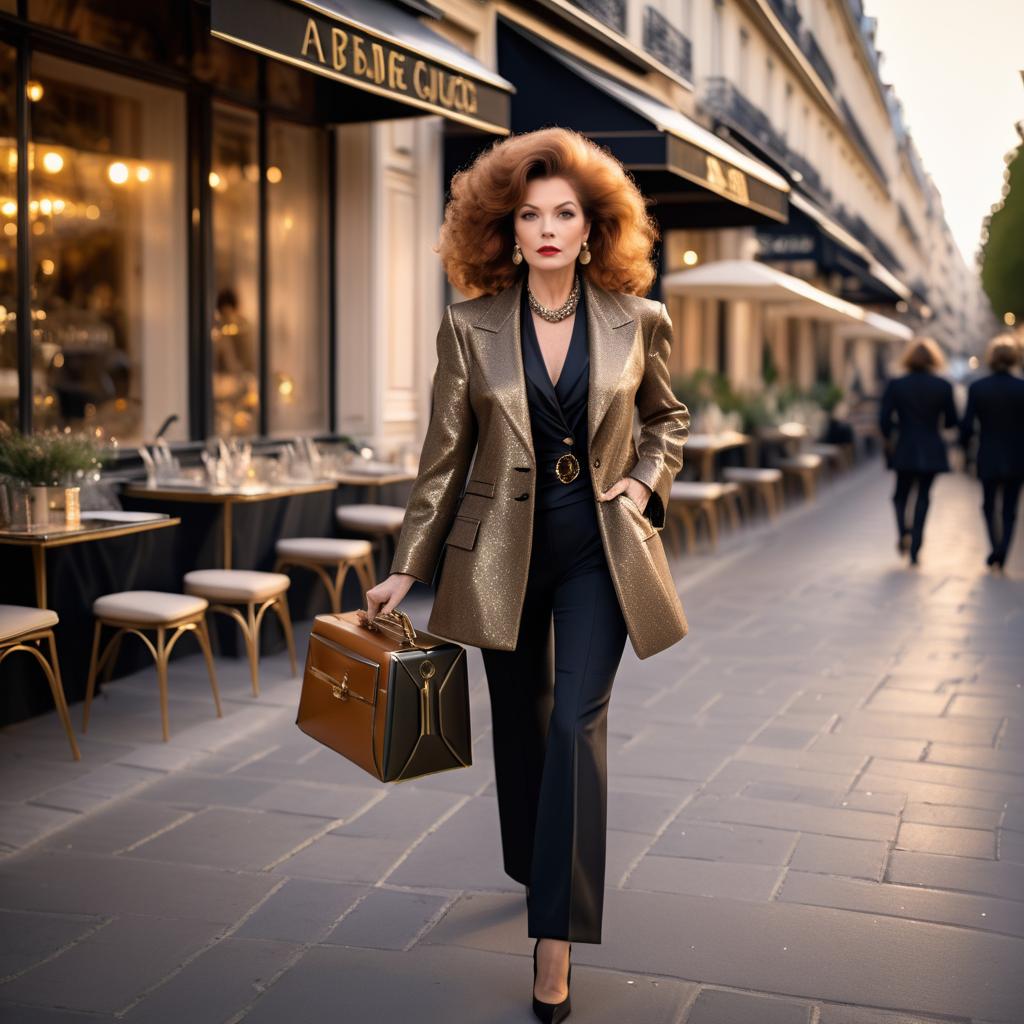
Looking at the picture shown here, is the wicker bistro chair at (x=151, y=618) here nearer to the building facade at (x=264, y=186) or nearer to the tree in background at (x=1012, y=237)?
the building facade at (x=264, y=186)

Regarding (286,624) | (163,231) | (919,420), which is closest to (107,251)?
Answer: (163,231)

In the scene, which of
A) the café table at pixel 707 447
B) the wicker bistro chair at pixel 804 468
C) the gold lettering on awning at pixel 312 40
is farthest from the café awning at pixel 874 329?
the gold lettering on awning at pixel 312 40

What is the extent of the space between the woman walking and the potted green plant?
2.90m

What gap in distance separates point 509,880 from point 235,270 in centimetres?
585

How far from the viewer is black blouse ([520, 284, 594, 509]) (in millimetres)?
3391

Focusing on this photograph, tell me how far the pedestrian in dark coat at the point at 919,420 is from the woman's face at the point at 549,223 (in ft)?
29.3

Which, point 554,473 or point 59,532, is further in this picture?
point 59,532

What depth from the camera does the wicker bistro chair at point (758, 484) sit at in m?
15.3

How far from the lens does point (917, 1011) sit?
133 inches

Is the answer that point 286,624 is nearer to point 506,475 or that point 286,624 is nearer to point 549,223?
point 506,475

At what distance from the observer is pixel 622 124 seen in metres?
11.1

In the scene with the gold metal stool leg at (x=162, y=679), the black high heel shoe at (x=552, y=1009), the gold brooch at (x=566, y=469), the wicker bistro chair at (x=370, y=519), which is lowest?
the black high heel shoe at (x=552, y=1009)

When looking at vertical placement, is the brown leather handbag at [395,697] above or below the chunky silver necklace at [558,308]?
below

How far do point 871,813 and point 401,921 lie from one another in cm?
185
